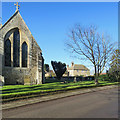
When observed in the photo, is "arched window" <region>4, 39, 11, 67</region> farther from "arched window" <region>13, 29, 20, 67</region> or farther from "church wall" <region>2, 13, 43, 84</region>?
"arched window" <region>13, 29, 20, 67</region>

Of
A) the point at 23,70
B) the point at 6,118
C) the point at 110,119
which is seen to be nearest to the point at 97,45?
the point at 23,70

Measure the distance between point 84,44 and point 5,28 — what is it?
1258cm

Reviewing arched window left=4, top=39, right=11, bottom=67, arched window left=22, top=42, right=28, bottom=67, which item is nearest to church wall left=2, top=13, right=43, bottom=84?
arched window left=22, top=42, right=28, bottom=67

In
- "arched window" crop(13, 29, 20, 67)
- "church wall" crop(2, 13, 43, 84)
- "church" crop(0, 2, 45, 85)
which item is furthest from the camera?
"arched window" crop(13, 29, 20, 67)

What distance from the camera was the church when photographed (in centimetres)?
1956

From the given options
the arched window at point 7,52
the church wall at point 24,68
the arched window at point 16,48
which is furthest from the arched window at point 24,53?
the arched window at point 7,52

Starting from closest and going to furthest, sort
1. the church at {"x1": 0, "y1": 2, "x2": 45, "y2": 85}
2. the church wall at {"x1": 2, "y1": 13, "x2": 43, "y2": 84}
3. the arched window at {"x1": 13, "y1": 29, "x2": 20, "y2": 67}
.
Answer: the church at {"x1": 0, "y1": 2, "x2": 45, "y2": 85}
the church wall at {"x1": 2, "y1": 13, "x2": 43, "y2": 84}
the arched window at {"x1": 13, "y1": 29, "x2": 20, "y2": 67}

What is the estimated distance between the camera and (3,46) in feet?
62.8

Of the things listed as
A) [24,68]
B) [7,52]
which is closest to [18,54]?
[7,52]

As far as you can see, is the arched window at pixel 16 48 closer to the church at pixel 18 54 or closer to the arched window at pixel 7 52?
the church at pixel 18 54

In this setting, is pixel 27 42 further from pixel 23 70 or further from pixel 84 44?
pixel 84 44

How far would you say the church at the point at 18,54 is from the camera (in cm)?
1956

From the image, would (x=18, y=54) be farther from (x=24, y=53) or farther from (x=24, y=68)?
(x=24, y=68)

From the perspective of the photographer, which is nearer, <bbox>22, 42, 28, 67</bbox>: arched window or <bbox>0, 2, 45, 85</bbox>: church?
<bbox>0, 2, 45, 85</bbox>: church
